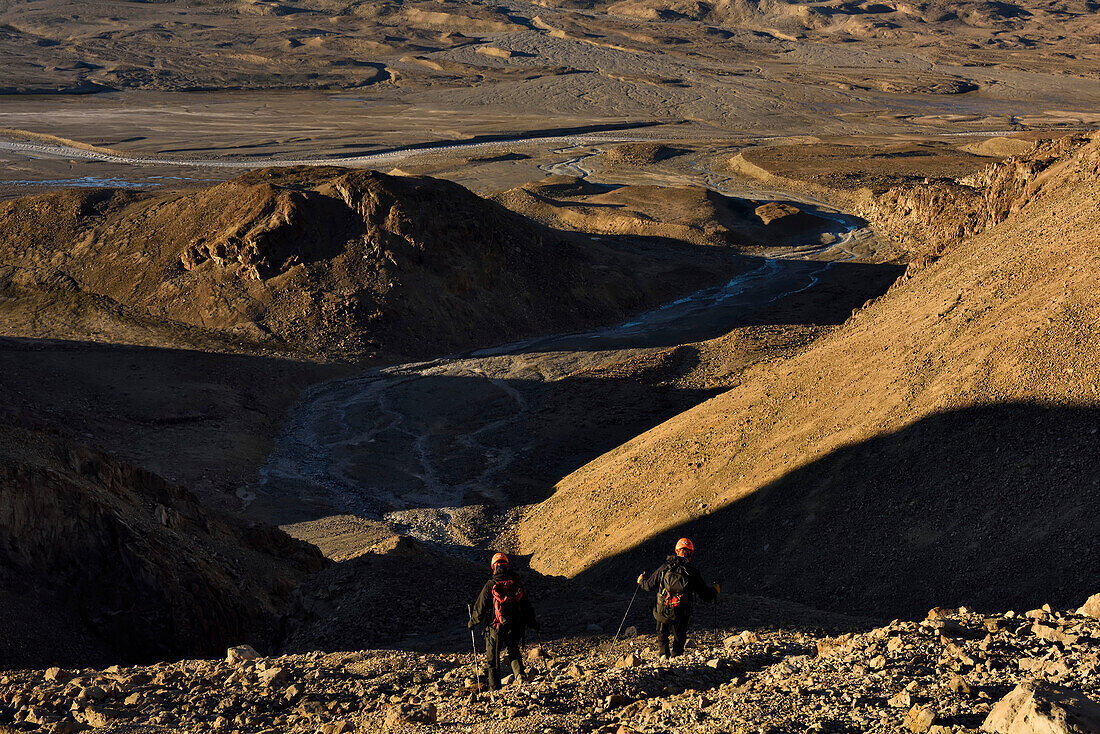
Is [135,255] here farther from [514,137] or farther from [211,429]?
[514,137]

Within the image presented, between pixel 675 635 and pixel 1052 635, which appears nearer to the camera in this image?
pixel 1052 635

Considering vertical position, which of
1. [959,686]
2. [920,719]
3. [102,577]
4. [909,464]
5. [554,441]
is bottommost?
[554,441]

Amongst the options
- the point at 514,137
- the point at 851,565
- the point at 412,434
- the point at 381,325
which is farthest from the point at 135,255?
the point at 514,137

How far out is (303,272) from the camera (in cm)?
4309

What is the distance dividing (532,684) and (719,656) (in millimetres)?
1916

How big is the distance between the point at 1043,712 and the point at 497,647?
17.5 feet

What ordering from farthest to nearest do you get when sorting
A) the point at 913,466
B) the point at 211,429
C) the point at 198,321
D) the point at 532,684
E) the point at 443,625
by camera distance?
1. the point at 198,321
2. the point at 211,429
3. the point at 913,466
4. the point at 443,625
5. the point at 532,684

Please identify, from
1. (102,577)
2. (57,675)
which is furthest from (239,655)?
(102,577)

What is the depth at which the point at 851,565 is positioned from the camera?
47.7ft

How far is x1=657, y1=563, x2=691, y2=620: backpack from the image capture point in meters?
10.3

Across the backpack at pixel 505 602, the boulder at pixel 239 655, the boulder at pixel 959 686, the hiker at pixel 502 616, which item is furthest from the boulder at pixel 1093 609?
the boulder at pixel 239 655

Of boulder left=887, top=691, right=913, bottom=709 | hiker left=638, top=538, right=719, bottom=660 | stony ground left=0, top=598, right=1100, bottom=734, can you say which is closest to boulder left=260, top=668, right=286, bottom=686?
stony ground left=0, top=598, right=1100, bottom=734

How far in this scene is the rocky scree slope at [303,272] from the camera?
41219mm

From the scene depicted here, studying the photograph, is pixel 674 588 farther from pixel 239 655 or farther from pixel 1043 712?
pixel 239 655
